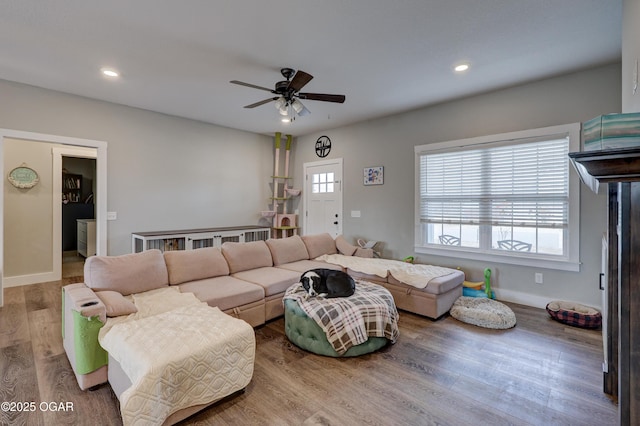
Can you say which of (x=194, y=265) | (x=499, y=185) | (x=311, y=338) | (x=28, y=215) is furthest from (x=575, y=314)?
(x=28, y=215)

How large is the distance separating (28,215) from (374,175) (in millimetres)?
5577

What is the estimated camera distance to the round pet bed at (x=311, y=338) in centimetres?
252

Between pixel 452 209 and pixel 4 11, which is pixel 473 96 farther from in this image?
pixel 4 11

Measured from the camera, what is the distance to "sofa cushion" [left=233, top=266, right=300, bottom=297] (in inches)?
128

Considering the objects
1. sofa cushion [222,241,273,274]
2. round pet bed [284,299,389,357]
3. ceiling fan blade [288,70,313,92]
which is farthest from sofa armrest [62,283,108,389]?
ceiling fan blade [288,70,313,92]

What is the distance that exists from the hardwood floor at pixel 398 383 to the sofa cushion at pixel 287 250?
3.98 feet

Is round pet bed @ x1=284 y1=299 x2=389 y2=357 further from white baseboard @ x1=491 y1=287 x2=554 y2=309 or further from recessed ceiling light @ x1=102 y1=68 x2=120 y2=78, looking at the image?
recessed ceiling light @ x1=102 y1=68 x2=120 y2=78

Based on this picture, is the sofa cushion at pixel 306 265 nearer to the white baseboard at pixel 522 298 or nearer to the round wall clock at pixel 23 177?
the white baseboard at pixel 522 298

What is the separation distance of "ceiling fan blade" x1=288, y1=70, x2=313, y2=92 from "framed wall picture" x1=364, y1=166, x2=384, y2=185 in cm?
251

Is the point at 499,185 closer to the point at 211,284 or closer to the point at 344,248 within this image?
the point at 344,248

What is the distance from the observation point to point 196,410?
71.0 inches

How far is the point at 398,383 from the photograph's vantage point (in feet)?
7.06

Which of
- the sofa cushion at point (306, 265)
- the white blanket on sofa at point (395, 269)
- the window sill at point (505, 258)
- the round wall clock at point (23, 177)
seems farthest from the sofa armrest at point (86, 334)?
the window sill at point (505, 258)

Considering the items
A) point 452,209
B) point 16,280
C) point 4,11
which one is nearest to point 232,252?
point 4,11
